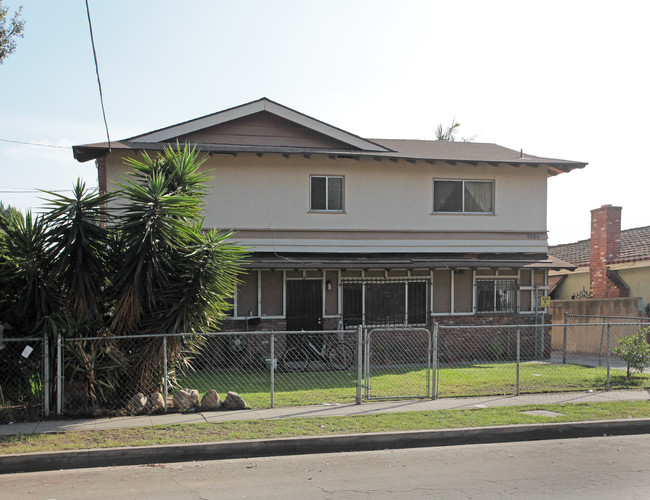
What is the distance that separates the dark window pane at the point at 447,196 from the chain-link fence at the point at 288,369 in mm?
3698

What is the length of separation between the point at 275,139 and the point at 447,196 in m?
5.46

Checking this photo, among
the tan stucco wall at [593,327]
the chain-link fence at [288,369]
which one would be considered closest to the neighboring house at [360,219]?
the chain-link fence at [288,369]

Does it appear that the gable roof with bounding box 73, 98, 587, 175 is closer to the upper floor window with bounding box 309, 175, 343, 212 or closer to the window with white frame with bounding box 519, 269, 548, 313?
the upper floor window with bounding box 309, 175, 343, 212

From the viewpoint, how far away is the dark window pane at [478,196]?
19.1 m

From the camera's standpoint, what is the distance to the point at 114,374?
10281mm

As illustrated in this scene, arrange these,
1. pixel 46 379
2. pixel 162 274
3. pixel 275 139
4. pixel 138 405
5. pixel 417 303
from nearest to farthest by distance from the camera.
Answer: pixel 46 379 < pixel 138 405 < pixel 162 274 < pixel 275 139 < pixel 417 303

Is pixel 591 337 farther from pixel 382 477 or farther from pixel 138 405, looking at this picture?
pixel 138 405

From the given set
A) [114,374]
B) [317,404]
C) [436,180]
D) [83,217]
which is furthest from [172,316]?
[436,180]

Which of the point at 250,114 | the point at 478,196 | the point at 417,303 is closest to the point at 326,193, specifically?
the point at 250,114

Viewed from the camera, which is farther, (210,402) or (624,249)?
(624,249)

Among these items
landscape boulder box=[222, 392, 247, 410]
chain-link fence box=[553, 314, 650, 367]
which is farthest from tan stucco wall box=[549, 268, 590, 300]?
landscape boulder box=[222, 392, 247, 410]

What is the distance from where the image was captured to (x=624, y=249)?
923 inches

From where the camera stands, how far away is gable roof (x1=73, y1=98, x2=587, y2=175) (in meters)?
17.2

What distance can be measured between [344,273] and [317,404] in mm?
7319
